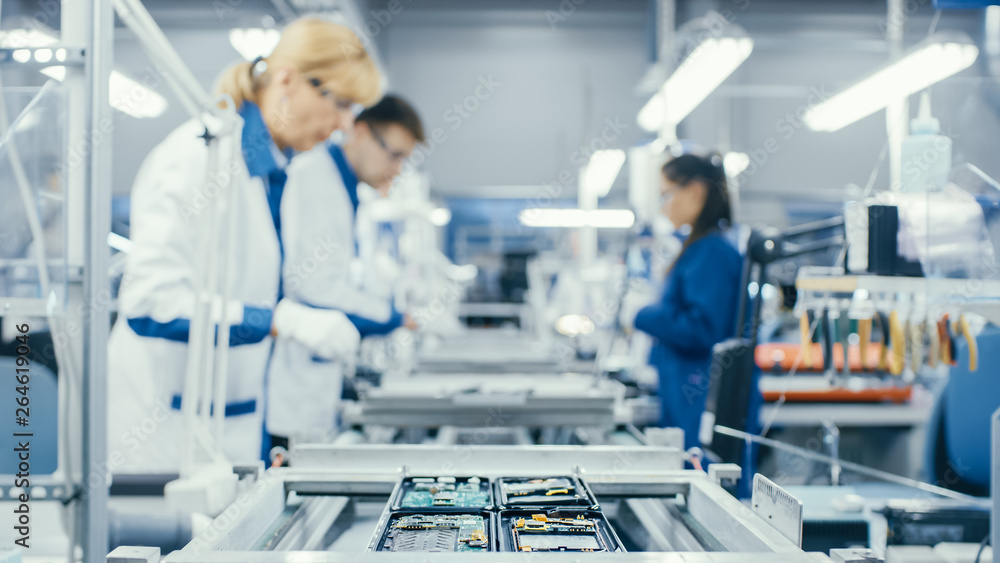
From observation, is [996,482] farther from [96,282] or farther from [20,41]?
[20,41]

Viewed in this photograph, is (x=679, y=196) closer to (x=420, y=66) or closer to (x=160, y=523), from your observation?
(x=160, y=523)

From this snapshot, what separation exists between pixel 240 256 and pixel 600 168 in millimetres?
3765

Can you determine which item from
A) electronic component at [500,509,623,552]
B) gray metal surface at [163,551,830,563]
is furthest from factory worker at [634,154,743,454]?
gray metal surface at [163,551,830,563]

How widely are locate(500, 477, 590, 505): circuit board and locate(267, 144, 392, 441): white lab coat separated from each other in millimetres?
999

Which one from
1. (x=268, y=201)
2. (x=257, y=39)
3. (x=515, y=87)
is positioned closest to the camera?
(x=268, y=201)

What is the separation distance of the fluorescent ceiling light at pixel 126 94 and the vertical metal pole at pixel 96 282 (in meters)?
0.05

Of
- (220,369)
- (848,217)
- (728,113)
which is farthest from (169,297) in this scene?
(728,113)

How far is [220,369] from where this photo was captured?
123 cm

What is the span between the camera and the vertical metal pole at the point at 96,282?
0.81 metres

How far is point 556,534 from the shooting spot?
0.92 meters

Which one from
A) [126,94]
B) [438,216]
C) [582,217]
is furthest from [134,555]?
[438,216]

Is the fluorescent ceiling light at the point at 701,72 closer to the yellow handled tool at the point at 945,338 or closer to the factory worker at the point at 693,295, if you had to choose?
the factory worker at the point at 693,295

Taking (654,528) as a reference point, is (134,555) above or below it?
above

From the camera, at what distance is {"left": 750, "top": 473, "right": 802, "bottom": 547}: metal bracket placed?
858 mm
